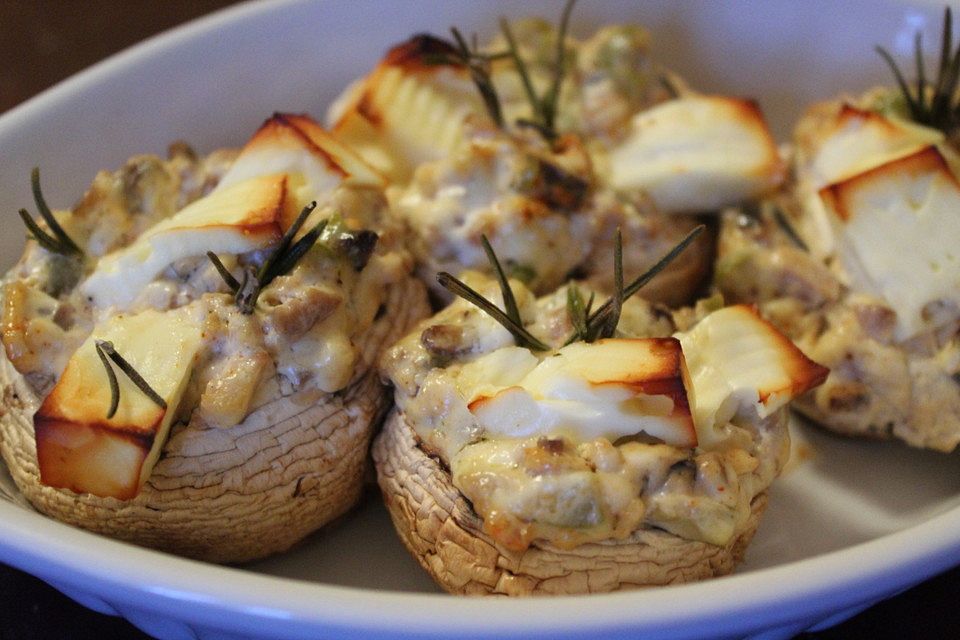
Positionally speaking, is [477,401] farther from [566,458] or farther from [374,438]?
[374,438]

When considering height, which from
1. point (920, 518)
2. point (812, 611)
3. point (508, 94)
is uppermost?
point (508, 94)

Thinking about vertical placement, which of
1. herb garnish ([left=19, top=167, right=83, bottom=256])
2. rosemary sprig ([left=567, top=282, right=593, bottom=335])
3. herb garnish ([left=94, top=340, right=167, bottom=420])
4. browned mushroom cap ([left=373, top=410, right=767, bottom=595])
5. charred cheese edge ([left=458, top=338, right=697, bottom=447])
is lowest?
browned mushroom cap ([left=373, top=410, right=767, bottom=595])

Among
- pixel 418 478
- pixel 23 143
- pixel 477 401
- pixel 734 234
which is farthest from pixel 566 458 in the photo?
pixel 23 143

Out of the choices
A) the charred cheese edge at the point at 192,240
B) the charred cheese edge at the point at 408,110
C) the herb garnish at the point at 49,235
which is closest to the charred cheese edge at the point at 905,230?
the charred cheese edge at the point at 408,110

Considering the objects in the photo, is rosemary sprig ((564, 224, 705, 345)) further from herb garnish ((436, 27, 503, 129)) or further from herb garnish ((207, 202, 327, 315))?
herb garnish ((436, 27, 503, 129))

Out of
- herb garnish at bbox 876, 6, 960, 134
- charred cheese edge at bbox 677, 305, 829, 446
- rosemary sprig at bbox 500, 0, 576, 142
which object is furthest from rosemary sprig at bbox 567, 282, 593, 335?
herb garnish at bbox 876, 6, 960, 134

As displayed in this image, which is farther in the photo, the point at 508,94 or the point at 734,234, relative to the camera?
the point at 508,94
